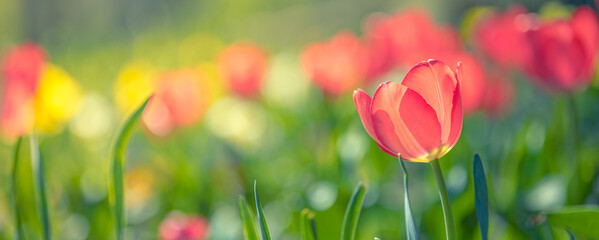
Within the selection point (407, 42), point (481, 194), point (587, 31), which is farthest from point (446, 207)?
point (407, 42)

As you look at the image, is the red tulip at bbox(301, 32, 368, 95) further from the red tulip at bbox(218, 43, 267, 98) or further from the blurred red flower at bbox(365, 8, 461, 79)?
the red tulip at bbox(218, 43, 267, 98)

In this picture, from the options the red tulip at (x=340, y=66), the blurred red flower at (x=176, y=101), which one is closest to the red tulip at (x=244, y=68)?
the blurred red flower at (x=176, y=101)

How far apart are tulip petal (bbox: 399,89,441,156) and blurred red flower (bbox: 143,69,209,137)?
2.87ft

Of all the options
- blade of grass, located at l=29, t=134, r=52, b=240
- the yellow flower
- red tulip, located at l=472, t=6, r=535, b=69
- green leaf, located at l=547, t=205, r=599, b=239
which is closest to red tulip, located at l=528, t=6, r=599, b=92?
red tulip, located at l=472, t=6, r=535, b=69

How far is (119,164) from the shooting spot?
19.9 inches

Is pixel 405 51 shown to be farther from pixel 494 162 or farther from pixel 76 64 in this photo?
pixel 76 64

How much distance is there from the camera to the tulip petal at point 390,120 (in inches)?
16.0

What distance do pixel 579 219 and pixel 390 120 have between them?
0.80 ft

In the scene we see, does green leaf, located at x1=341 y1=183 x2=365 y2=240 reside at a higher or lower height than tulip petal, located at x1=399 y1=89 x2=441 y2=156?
lower

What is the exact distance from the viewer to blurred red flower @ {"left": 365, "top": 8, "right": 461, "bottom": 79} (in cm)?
105

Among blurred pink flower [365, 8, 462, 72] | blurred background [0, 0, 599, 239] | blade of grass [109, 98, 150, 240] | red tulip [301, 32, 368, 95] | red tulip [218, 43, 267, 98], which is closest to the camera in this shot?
blade of grass [109, 98, 150, 240]

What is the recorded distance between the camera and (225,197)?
1.05 m

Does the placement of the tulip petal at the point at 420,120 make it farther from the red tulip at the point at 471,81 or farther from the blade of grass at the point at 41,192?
the red tulip at the point at 471,81

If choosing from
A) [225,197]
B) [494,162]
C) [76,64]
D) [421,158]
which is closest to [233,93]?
[225,197]
